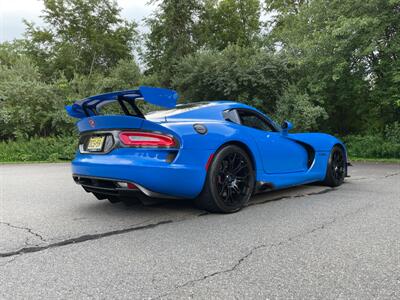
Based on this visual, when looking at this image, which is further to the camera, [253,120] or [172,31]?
[172,31]

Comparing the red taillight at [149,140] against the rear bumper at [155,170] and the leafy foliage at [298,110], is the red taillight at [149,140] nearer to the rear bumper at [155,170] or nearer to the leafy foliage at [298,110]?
the rear bumper at [155,170]

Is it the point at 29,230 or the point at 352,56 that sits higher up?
the point at 352,56

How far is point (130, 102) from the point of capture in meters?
4.04

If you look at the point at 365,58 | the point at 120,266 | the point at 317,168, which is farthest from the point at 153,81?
the point at 120,266

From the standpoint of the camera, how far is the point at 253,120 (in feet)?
16.7

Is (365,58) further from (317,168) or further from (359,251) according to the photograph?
(359,251)

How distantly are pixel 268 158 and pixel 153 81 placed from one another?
1541 cm

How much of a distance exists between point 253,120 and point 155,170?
1868 millimetres

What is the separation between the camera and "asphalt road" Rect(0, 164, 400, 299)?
7.59 feet

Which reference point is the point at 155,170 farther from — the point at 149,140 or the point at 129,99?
the point at 129,99

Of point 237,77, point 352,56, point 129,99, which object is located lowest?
point 129,99

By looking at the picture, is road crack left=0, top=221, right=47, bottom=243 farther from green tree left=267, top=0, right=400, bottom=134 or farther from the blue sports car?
green tree left=267, top=0, right=400, bottom=134

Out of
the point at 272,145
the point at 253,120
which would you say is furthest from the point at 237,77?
the point at 272,145

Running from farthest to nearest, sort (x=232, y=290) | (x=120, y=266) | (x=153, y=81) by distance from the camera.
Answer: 1. (x=153, y=81)
2. (x=120, y=266)
3. (x=232, y=290)
